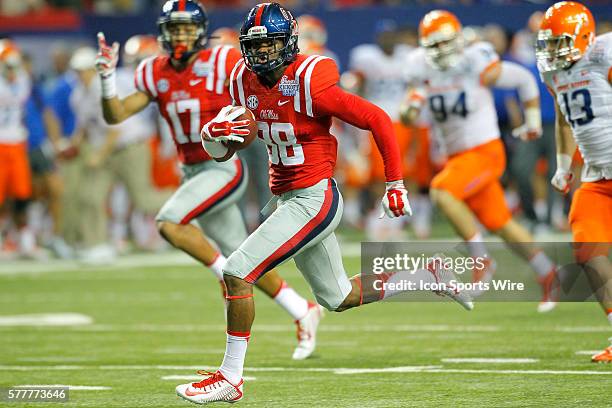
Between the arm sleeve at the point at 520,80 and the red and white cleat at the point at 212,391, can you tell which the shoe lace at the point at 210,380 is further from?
the arm sleeve at the point at 520,80

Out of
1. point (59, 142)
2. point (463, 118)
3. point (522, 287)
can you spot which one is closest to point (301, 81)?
point (522, 287)

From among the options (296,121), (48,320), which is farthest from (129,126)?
(296,121)

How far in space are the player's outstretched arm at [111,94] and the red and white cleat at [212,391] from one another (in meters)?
2.44

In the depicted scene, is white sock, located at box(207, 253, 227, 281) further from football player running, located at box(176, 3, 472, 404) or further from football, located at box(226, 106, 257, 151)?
football, located at box(226, 106, 257, 151)

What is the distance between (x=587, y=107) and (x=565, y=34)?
39 cm

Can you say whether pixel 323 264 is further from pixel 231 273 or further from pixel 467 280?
pixel 467 280

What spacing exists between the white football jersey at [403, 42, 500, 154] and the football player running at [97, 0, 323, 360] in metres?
2.03

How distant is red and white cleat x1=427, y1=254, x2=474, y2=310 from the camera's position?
6160 mm

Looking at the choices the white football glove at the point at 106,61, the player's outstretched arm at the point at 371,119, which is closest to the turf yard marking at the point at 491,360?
the player's outstretched arm at the point at 371,119

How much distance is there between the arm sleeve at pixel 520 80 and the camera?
888 cm

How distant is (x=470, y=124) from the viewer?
9.08 meters

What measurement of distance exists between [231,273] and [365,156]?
34.0 feet

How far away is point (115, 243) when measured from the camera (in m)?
15.0

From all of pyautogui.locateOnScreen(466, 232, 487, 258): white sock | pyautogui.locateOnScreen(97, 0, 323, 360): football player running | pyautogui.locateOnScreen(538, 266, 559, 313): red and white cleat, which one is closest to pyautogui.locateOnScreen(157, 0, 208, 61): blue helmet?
pyautogui.locateOnScreen(97, 0, 323, 360): football player running
